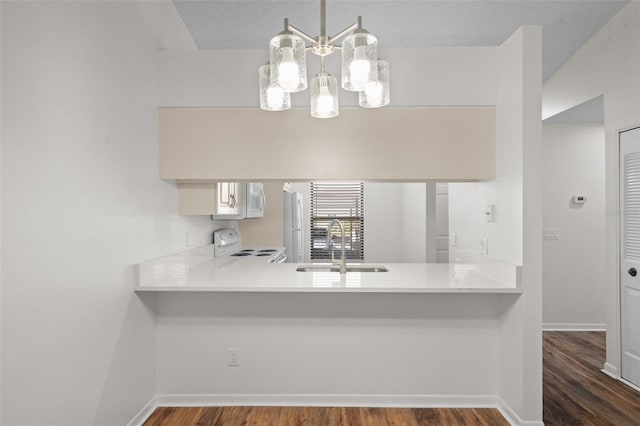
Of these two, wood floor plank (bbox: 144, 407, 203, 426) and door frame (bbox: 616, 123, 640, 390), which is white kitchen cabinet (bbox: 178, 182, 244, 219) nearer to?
wood floor plank (bbox: 144, 407, 203, 426)

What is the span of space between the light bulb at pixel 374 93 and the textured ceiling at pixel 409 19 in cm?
133

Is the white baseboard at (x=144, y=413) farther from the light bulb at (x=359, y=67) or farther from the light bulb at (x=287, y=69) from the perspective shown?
the light bulb at (x=359, y=67)

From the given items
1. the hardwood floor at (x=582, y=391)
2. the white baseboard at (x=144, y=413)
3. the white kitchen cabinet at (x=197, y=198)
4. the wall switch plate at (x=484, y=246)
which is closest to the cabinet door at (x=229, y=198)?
the white kitchen cabinet at (x=197, y=198)

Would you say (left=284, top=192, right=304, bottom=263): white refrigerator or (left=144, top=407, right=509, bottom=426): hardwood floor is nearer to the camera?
(left=144, top=407, right=509, bottom=426): hardwood floor

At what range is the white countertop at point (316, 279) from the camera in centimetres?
216

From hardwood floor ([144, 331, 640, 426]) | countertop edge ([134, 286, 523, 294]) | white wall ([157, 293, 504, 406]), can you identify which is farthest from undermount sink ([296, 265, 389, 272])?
hardwood floor ([144, 331, 640, 426])

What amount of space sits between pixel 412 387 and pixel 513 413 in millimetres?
609

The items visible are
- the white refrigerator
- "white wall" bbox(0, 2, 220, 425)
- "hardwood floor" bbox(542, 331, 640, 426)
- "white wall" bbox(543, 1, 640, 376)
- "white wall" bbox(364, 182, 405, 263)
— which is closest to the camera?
"white wall" bbox(0, 2, 220, 425)

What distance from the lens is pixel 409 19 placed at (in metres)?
2.79

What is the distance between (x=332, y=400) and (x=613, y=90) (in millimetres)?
3248

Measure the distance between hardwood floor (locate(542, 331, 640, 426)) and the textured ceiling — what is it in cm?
282

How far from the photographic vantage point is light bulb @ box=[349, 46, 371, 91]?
1.43m

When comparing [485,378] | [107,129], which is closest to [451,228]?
[485,378]

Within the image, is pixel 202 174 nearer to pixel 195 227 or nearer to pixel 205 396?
pixel 195 227
